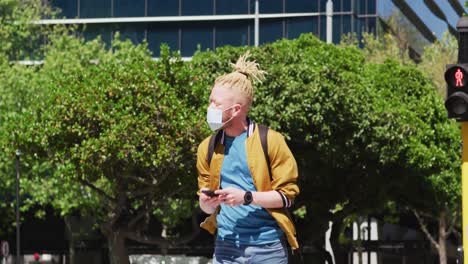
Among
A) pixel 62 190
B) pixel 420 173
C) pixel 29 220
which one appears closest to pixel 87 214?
pixel 62 190

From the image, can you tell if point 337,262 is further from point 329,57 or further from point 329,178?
point 329,57

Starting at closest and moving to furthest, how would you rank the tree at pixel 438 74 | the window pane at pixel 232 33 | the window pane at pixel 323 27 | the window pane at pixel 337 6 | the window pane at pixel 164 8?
the tree at pixel 438 74, the window pane at pixel 323 27, the window pane at pixel 337 6, the window pane at pixel 232 33, the window pane at pixel 164 8

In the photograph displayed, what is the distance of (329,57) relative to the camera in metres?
34.2

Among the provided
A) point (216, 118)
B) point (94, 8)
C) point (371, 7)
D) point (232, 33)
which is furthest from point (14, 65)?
point (216, 118)

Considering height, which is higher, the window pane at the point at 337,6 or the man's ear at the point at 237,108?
the window pane at the point at 337,6

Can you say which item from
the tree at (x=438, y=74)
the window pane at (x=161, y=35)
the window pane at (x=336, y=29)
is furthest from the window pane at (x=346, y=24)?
the window pane at (x=161, y=35)

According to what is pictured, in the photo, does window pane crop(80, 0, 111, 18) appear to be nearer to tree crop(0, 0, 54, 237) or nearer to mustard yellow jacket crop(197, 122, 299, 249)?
tree crop(0, 0, 54, 237)

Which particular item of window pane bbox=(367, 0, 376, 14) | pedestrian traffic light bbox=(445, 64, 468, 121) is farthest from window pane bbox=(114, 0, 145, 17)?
pedestrian traffic light bbox=(445, 64, 468, 121)

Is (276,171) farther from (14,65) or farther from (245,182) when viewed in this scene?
(14,65)

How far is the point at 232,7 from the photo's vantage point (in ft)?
193

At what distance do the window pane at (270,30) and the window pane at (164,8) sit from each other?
→ 4.72 metres

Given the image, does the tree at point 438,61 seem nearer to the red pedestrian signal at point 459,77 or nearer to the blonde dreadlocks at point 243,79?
the red pedestrian signal at point 459,77

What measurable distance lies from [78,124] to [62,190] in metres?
10.7

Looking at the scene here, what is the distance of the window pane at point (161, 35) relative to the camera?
5925 cm
